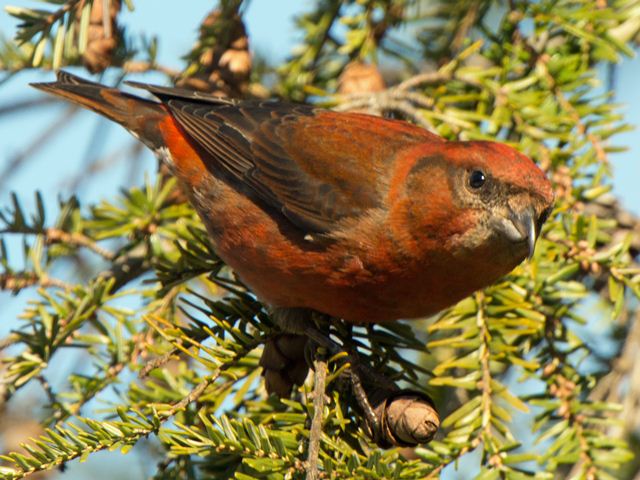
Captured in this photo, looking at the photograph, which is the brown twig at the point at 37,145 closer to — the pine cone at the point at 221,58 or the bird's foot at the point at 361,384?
the pine cone at the point at 221,58

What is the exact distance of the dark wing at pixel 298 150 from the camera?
361cm

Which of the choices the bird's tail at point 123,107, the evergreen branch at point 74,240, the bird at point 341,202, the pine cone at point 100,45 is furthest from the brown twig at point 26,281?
the bird's tail at point 123,107

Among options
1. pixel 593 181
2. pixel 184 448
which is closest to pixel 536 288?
pixel 593 181

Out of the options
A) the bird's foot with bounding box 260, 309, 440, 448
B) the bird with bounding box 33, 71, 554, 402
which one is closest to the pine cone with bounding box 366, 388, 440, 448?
the bird's foot with bounding box 260, 309, 440, 448

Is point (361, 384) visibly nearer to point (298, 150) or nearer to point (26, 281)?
point (298, 150)

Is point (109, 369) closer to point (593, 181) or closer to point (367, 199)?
point (367, 199)

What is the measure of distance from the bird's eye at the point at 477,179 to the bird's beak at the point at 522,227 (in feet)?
0.62

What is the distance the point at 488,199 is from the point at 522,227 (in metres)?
0.22

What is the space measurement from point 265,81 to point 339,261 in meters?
1.65

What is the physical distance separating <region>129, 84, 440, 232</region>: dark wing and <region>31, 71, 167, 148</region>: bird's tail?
18cm

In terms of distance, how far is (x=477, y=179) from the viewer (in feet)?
10.5

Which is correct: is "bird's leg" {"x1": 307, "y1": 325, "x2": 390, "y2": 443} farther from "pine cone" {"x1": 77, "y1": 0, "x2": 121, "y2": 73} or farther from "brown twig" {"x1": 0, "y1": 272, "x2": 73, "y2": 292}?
"pine cone" {"x1": 77, "y1": 0, "x2": 121, "y2": 73}

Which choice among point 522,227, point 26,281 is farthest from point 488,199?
point 26,281

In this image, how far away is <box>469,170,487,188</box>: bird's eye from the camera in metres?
3.19
